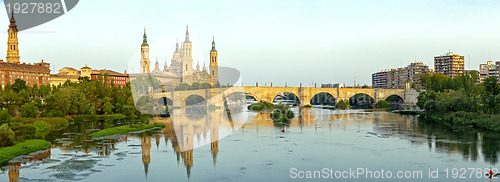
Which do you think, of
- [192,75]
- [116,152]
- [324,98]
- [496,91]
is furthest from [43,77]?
[496,91]

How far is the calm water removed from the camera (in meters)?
24.9

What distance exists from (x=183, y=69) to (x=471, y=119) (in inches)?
4504

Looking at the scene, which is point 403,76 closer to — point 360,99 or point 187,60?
point 360,99

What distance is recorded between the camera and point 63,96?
56250mm

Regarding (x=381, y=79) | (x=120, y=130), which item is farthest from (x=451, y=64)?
(x=120, y=130)

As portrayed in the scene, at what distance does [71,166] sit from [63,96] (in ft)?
110

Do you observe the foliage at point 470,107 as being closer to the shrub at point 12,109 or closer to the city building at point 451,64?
the shrub at point 12,109

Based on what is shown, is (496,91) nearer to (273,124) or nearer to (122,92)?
(273,124)

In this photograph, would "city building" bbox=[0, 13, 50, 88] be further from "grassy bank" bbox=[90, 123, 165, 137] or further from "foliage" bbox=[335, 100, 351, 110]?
"foliage" bbox=[335, 100, 351, 110]

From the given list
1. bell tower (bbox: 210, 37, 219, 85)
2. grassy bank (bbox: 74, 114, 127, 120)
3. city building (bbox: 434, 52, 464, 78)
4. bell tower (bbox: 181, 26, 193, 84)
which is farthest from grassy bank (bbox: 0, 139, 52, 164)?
city building (bbox: 434, 52, 464, 78)

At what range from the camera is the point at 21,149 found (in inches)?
1191

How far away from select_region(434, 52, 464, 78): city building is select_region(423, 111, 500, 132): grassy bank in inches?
4154

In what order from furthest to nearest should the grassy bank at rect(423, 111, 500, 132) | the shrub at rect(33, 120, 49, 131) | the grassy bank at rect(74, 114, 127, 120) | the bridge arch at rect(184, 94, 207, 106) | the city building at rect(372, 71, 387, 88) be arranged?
the city building at rect(372, 71, 387, 88) → the bridge arch at rect(184, 94, 207, 106) → the grassy bank at rect(74, 114, 127, 120) → the shrub at rect(33, 120, 49, 131) → the grassy bank at rect(423, 111, 500, 132)

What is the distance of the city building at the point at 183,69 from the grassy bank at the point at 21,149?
85.5 m
